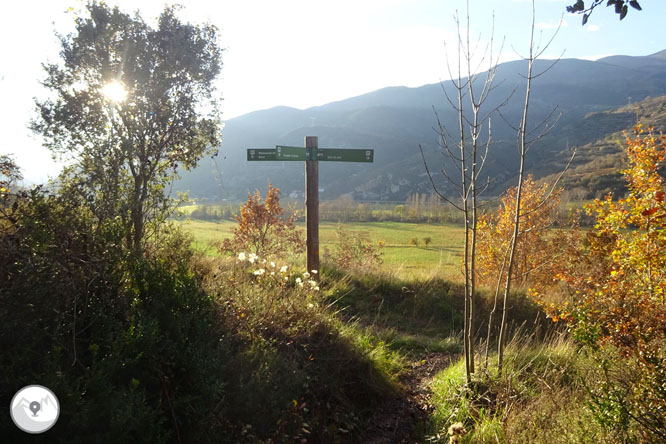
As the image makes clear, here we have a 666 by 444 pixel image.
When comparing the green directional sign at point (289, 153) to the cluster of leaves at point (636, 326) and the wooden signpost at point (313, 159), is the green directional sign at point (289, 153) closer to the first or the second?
the wooden signpost at point (313, 159)

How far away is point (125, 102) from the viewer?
5.36 m

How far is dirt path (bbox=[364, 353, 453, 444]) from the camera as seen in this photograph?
11.3ft

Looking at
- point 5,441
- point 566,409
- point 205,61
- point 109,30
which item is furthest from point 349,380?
point 109,30

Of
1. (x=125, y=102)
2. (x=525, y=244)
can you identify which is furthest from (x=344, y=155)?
(x=525, y=244)

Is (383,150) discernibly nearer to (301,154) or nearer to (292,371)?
(301,154)

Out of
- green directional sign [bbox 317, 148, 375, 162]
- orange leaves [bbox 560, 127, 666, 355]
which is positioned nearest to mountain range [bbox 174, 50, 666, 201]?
orange leaves [bbox 560, 127, 666, 355]

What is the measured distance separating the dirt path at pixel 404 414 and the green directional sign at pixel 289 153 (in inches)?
150

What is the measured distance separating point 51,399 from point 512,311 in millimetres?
7843

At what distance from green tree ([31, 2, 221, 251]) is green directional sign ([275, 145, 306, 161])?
150 centimetres

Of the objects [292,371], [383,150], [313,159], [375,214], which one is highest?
[383,150]

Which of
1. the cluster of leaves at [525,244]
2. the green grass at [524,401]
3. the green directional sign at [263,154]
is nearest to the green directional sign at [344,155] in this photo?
the green directional sign at [263,154]

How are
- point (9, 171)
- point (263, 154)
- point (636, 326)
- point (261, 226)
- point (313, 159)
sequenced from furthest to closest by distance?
point (261, 226), point (313, 159), point (263, 154), point (9, 171), point (636, 326)

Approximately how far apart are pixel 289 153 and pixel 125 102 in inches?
97.4

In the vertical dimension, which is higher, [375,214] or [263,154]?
[263,154]
